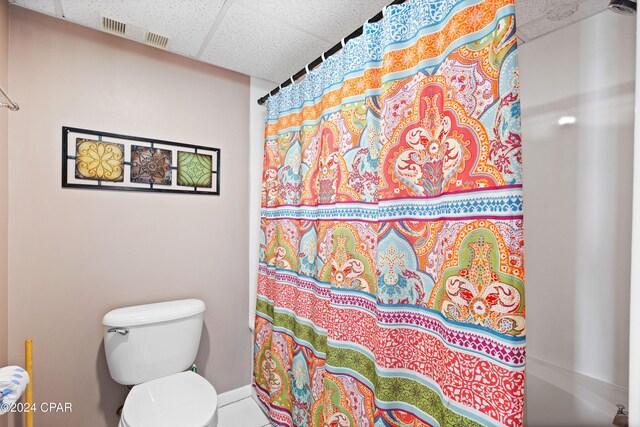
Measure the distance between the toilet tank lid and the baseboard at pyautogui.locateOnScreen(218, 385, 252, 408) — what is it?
0.74 meters

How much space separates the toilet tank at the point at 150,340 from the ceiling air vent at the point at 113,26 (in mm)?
1489

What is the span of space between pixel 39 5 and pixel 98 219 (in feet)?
3.45

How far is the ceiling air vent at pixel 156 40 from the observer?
1.55 meters

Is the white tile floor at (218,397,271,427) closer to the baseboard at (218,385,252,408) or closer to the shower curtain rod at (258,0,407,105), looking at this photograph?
the baseboard at (218,385,252,408)

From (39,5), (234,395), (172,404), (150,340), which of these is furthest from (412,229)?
(39,5)

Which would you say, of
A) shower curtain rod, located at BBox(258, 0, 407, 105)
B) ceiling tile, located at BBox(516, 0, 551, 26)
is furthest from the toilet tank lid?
ceiling tile, located at BBox(516, 0, 551, 26)

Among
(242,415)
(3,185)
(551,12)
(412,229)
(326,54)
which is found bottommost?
(242,415)

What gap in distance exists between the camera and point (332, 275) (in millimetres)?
1314

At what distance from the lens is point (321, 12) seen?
136 centimetres

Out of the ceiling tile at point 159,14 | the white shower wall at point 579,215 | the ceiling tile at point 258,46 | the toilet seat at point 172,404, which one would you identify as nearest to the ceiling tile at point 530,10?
the white shower wall at point 579,215

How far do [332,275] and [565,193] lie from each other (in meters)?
1.17

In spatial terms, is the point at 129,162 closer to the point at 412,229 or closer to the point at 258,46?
the point at 258,46

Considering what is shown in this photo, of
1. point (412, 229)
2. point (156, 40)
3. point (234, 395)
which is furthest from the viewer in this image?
point (234, 395)

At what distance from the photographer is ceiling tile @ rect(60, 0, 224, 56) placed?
132 centimetres
